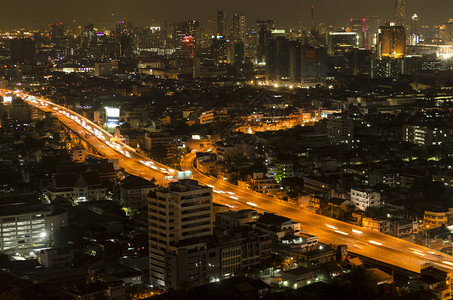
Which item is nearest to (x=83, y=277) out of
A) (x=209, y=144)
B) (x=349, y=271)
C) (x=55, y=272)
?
(x=55, y=272)

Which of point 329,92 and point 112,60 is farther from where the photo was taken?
point 112,60

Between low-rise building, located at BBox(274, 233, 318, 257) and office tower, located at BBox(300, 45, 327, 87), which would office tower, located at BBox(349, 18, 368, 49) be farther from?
low-rise building, located at BBox(274, 233, 318, 257)

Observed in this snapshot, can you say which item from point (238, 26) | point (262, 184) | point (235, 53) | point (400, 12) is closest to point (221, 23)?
point (238, 26)

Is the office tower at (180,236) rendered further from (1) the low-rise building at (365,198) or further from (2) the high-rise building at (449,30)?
(2) the high-rise building at (449,30)

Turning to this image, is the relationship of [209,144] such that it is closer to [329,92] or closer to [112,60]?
[329,92]

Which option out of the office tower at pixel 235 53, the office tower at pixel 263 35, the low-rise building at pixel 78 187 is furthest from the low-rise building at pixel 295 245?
the office tower at pixel 235 53

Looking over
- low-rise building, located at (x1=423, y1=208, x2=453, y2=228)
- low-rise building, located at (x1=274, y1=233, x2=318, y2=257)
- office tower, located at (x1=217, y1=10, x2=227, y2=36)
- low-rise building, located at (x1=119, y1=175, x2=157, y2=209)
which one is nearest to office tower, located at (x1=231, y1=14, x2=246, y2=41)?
office tower, located at (x1=217, y1=10, x2=227, y2=36)

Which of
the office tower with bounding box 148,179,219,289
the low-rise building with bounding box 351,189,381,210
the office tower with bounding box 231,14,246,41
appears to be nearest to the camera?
the office tower with bounding box 148,179,219,289
